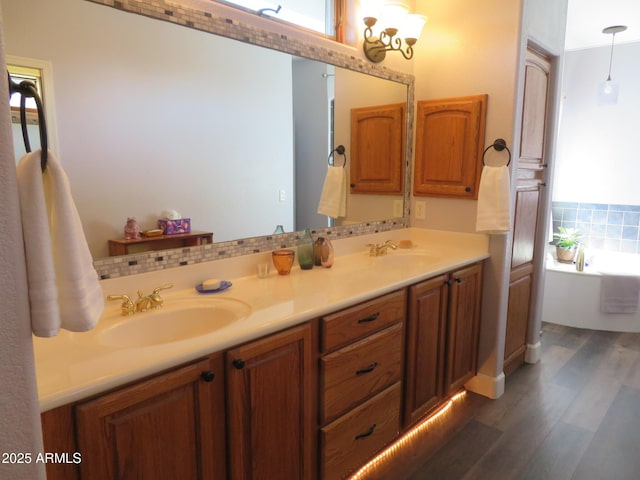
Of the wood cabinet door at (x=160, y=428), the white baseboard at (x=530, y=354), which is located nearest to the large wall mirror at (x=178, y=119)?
the wood cabinet door at (x=160, y=428)

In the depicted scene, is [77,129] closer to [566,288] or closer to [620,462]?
[620,462]

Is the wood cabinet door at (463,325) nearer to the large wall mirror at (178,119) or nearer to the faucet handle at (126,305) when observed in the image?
the large wall mirror at (178,119)

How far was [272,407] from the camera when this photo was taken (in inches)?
52.2

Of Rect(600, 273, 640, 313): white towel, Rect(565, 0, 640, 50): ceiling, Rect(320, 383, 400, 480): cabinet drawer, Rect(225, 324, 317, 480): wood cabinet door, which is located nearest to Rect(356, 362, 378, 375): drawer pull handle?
Rect(320, 383, 400, 480): cabinet drawer

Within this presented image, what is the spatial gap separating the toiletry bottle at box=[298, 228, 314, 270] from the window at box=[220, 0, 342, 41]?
983 millimetres

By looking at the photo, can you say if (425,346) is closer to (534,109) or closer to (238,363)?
(238,363)

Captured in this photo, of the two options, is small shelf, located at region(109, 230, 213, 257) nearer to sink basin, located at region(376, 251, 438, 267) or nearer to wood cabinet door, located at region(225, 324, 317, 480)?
wood cabinet door, located at region(225, 324, 317, 480)

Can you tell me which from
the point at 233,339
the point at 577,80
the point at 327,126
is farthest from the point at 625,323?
the point at 233,339

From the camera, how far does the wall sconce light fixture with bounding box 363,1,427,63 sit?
7.19 ft

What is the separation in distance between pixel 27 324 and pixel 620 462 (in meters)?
2.40

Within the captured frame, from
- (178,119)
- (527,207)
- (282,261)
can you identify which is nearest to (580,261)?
(527,207)

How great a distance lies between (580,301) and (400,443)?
2431 mm

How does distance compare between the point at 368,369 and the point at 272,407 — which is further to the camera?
the point at 368,369

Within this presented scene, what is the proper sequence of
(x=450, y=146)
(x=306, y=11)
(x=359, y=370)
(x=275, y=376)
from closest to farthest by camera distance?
1. (x=275, y=376)
2. (x=359, y=370)
3. (x=306, y=11)
4. (x=450, y=146)
